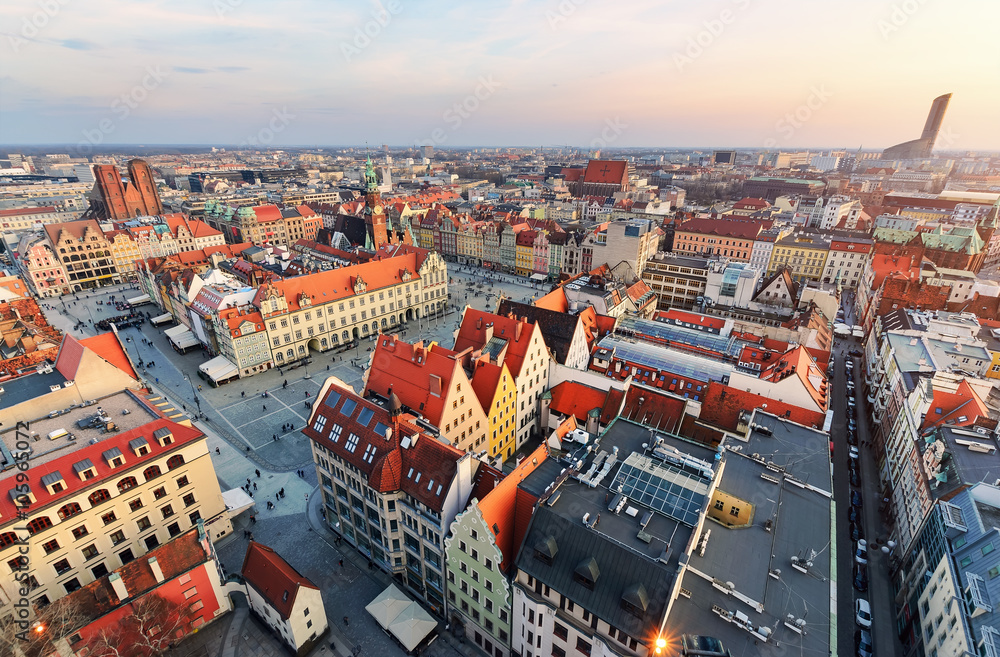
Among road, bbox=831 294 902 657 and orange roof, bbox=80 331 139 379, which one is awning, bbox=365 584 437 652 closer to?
road, bbox=831 294 902 657

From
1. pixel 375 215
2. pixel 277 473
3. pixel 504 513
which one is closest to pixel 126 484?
pixel 277 473

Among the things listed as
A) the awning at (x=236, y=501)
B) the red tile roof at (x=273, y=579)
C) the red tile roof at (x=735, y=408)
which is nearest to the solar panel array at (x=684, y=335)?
the red tile roof at (x=735, y=408)

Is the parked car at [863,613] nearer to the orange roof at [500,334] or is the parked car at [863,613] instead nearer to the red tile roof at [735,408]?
the red tile roof at [735,408]

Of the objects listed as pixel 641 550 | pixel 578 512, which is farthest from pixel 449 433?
pixel 641 550

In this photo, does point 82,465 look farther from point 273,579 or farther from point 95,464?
point 273,579

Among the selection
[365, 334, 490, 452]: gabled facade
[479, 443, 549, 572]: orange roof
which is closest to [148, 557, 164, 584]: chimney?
[365, 334, 490, 452]: gabled facade
